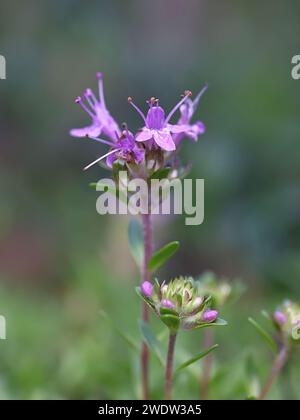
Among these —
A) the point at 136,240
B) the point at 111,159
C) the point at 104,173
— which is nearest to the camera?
the point at 111,159

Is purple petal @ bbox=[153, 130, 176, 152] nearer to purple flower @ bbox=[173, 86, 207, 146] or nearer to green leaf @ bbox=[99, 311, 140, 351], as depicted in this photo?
purple flower @ bbox=[173, 86, 207, 146]

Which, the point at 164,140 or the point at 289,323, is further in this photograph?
the point at 289,323

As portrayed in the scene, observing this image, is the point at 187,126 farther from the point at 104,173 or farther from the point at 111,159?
the point at 104,173

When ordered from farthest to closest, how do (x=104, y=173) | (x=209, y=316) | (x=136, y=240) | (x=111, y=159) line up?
(x=104, y=173) → (x=136, y=240) → (x=111, y=159) → (x=209, y=316)

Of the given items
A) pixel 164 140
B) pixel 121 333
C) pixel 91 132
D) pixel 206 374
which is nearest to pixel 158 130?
pixel 164 140

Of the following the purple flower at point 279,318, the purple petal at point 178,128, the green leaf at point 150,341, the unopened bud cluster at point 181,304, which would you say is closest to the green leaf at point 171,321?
the unopened bud cluster at point 181,304

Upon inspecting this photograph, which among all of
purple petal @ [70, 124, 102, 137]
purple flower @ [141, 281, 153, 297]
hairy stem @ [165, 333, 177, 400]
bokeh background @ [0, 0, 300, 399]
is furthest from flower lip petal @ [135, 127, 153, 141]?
bokeh background @ [0, 0, 300, 399]

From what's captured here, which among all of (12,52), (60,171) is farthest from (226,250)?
(12,52)
